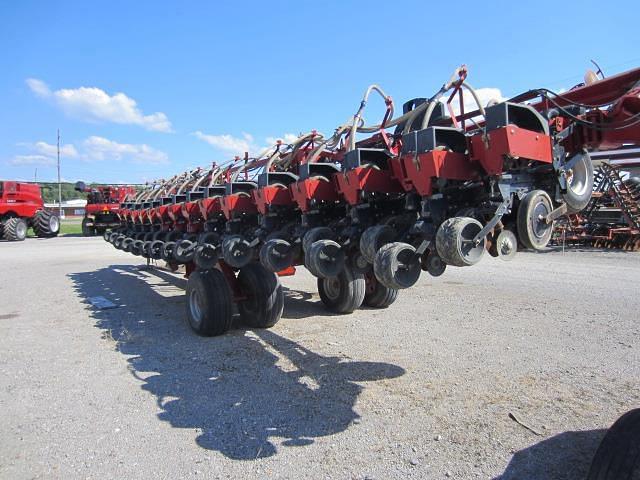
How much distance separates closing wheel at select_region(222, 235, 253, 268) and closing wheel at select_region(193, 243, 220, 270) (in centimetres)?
94

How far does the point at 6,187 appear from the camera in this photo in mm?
23328

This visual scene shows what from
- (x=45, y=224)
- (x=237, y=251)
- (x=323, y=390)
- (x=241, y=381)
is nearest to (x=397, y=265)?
(x=323, y=390)

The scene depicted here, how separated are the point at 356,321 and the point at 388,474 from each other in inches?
147

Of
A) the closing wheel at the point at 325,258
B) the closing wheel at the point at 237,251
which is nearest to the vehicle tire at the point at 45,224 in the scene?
the closing wheel at the point at 237,251

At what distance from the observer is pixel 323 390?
4105 millimetres

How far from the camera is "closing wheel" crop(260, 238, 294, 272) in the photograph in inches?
181

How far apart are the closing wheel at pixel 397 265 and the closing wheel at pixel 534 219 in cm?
67

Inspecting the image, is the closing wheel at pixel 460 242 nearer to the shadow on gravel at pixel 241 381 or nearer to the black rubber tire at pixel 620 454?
the black rubber tire at pixel 620 454

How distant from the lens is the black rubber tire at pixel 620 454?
2271mm

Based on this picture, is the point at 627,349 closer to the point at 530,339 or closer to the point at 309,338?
the point at 530,339

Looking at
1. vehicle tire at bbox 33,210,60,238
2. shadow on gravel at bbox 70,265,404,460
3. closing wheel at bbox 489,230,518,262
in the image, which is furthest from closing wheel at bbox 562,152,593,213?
vehicle tire at bbox 33,210,60,238

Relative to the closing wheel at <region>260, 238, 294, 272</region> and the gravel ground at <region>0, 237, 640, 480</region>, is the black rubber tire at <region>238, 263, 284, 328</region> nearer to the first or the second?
the gravel ground at <region>0, 237, 640, 480</region>

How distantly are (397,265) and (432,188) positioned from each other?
57 centimetres

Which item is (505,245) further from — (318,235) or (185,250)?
(185,250)
